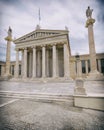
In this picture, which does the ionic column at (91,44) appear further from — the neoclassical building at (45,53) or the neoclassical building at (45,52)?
the neoclassical building at (45,53)

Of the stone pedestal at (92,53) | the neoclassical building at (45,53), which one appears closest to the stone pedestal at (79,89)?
the stone pedestal at (92,53)

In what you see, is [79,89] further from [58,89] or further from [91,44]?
[91,44]

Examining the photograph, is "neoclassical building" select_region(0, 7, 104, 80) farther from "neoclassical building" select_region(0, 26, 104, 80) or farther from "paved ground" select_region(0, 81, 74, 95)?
"paved ground" select_region(0, 81, 74, 95)

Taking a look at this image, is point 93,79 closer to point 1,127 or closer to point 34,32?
point 1,127

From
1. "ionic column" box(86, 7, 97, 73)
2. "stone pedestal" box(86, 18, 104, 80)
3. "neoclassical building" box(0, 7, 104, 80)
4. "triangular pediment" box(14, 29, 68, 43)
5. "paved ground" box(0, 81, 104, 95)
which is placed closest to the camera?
"paved ground" box(0, 81, 104, 95)

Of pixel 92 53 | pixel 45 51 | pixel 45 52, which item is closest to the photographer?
pixel 92 53

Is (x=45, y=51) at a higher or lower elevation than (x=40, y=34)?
lower

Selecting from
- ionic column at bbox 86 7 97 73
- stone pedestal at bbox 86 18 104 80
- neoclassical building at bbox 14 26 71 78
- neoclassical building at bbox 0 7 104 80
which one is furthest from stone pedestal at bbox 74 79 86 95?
neoclassical building at bbox 14 26 71 78

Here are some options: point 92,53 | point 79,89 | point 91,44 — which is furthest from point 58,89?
point 91,44

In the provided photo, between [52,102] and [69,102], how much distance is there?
3.50ft

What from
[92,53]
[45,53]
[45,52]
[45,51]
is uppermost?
[45,51]

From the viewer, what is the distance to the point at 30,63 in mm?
21391

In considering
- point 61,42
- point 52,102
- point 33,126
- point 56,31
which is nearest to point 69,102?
point 52,102

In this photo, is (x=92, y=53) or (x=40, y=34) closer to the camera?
(x=92, y=53)
